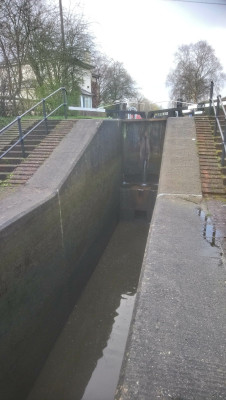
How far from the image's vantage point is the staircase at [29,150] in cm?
582

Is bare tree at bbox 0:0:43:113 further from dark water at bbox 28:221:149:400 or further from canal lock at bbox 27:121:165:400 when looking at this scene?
dark water at bbox 28:221:149:400

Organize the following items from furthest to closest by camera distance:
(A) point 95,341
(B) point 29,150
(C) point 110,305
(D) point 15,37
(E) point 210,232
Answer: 1. (D) point 15,37
2. (B) point 29,150
3. (C) point 110,305
4. (A) point 95,341
5. (E) point 210,232

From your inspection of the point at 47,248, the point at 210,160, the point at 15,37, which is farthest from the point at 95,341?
the point at 15,37

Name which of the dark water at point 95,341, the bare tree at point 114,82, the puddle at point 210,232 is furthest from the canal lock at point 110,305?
the bare tree at point 114,82

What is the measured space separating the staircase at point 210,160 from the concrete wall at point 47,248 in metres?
2.82

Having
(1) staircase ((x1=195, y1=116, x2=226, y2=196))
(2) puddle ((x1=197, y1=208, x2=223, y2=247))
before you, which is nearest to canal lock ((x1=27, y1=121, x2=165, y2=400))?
(2) puddle ((x1=197, y1=208, x2=223, y2=247))

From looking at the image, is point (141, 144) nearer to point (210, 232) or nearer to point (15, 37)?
point (210, 232)

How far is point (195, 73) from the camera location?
43906 mm

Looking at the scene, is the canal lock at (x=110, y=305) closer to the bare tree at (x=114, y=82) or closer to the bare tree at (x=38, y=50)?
the bare tree at (x=38, y=50)

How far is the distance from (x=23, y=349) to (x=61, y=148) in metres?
4.58

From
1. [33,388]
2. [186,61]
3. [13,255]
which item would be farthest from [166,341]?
[186,61]

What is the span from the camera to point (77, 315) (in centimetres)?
562

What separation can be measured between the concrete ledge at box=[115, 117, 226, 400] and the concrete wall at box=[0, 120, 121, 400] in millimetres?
2084

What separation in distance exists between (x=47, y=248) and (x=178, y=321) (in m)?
3.21
